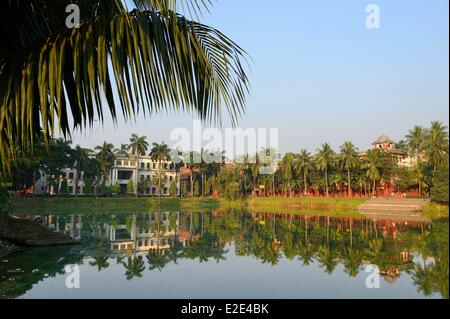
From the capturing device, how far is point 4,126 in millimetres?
2113

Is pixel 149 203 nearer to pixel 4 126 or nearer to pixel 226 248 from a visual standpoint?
pixel 226 248

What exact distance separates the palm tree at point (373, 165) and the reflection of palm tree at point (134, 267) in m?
44.1

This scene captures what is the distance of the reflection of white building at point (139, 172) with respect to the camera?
240 ft

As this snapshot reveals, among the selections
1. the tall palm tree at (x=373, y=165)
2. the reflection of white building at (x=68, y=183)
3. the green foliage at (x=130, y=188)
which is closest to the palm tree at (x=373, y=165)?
the tall palm tree at (x=373, y=165)

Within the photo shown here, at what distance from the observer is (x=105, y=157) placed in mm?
63844

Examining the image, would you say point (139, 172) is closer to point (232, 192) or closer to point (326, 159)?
point (232, 192)

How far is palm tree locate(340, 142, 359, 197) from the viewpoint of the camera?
5860cm

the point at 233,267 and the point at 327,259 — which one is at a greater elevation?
the point at 233,267

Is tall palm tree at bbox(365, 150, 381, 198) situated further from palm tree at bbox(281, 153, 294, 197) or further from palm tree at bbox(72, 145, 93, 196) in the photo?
palm tree at bbox(72, 145, 93, 196)

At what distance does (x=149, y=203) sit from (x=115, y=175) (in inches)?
579

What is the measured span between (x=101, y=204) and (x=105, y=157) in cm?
1012

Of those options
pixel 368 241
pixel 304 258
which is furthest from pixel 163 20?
pixel 368 241

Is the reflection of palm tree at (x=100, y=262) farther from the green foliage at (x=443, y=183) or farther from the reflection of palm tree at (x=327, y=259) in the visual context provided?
the green foliage at (x=443, y=183)

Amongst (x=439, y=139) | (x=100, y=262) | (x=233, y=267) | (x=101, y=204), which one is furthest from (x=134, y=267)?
(x=101, y=204)
